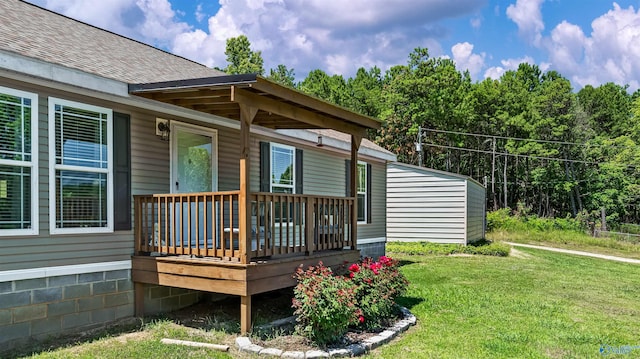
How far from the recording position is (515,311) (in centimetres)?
706

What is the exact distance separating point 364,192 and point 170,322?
6879 mm

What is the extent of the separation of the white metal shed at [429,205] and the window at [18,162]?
12.6 m

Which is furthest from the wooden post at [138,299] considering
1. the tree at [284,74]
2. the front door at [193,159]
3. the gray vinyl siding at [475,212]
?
the tree at [284,74]

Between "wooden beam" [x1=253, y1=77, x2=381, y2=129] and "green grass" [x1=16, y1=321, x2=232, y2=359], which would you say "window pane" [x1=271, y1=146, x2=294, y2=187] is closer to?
"wooden beam" [x1=253, y1=77, x2=381, y2=129]

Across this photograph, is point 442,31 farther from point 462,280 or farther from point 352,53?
point 462,280

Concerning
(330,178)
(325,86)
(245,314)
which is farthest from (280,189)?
(325,86)

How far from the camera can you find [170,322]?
19.9 ft

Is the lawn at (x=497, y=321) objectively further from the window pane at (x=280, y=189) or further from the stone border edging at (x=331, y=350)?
the window pane at (x=280, y=189)

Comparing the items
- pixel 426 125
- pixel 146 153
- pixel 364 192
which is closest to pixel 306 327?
pixel 146 153

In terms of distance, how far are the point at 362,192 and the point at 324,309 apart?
23.6 feet

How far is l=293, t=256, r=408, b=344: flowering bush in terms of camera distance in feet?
16.4

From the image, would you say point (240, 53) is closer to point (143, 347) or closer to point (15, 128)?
point (15, 128)

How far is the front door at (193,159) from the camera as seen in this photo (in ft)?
22.6

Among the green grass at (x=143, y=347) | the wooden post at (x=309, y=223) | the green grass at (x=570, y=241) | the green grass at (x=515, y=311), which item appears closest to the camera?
the green grass at (x=143, y=347)
